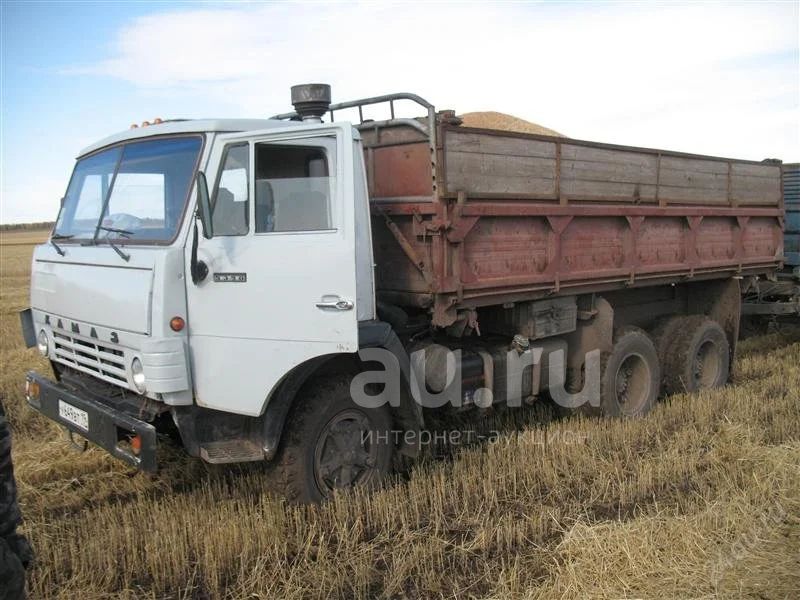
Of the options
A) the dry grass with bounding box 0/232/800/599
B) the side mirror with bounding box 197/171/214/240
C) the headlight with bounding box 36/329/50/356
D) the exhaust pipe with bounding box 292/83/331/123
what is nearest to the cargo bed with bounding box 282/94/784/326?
the exhaust pipe with bounding box 292/83/331/123

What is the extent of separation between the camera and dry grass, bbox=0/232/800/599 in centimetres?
365

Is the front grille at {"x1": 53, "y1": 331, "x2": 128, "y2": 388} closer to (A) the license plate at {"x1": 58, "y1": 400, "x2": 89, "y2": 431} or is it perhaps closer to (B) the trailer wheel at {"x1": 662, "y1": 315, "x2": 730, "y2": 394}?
(A) the license plate at {"x1": 58, "y1": 400, "x2": 89, "y2": 431}

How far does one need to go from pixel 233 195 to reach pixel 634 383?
4.50 metres

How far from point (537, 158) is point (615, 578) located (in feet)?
10.4

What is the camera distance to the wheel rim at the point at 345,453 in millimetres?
4543

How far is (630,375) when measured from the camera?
700 centimetres

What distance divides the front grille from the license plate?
9.3 inches

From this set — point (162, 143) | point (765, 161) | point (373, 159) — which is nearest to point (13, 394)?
point (162, 143)

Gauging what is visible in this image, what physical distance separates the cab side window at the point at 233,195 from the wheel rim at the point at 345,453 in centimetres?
134

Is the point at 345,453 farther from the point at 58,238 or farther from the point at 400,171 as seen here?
the point at 58,238

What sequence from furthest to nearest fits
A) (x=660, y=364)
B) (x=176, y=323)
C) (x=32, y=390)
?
(x=660, y=364), (x=32, y=390), (x=176, y=323)

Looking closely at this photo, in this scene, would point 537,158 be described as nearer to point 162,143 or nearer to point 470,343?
point 470,343

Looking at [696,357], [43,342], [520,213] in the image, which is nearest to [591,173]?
[520,213]

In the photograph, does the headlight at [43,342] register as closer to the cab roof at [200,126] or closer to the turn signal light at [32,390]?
the turn signal light at [32,390]
